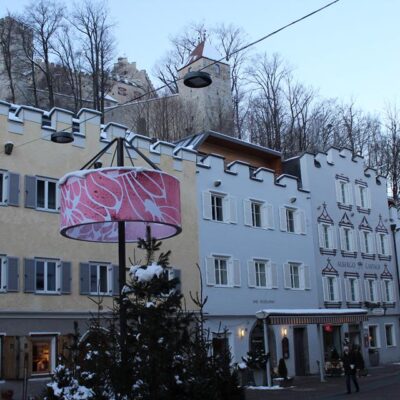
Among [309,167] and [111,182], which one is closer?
[111,182]

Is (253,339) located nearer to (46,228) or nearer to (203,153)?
(203,153)

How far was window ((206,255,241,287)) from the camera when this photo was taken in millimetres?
30875

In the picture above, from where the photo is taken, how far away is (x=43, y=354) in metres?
23.7

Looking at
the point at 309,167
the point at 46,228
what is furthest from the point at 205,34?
the point at 46,228

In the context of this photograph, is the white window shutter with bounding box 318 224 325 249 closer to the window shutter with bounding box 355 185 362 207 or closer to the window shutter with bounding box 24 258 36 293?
the window shutter with bounding box 355 185 362 207

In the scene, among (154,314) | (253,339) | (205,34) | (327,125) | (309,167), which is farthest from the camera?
(205,34)

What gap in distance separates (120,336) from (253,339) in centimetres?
2363

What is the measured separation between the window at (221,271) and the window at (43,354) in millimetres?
9389

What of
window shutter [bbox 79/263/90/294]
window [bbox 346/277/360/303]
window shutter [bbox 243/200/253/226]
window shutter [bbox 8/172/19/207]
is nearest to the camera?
window shutter [bbox 8/172/19/207]

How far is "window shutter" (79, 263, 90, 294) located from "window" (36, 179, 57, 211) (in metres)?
2.56

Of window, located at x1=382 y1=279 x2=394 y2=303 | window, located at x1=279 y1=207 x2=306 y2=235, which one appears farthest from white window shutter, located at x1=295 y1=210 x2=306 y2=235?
window, located at x1=382 y1=279 x2=394 y2=303

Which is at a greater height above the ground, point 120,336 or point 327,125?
point 327,125

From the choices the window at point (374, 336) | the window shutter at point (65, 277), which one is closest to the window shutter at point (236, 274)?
the window shutter at point (65, 277)

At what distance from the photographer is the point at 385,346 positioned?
40.5 meters
